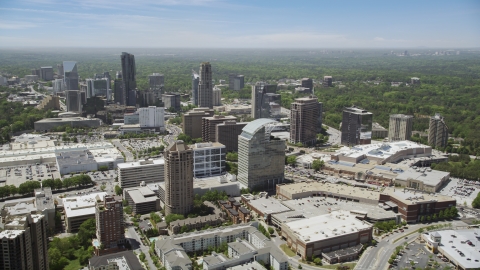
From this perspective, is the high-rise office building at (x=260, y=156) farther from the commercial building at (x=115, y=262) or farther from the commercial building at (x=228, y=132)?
the commercial building at (x=115, y=262)

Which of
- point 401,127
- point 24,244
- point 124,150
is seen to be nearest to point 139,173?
point 124,150

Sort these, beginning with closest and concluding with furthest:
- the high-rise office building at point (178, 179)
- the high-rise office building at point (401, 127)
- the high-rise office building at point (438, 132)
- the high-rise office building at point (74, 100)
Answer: the high-rise office building at point (178, 179) < the high-rise office building at point (438, 132) < the high-rise office building at point (401, 127) < the high-rise office building at point (74, 100)

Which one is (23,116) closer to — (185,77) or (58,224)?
(58,224)

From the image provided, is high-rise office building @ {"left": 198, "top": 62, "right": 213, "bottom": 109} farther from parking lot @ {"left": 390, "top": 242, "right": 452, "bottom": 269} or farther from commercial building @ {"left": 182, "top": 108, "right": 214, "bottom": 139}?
parking lot @ {"left": 390, "top": 242, "right": 452, "bottom": 269}

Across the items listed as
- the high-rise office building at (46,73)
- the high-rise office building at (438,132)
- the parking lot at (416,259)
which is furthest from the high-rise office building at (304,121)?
the high-rise office building at (46,73)

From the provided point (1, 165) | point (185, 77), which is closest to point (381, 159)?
point (1, 165)

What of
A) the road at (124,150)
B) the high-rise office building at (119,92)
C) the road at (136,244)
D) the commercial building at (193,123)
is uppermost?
the high-rise office building at (119,92)

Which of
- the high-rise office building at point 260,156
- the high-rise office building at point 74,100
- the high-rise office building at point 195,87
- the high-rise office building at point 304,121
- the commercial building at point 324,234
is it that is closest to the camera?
the commercial building at point 324,234

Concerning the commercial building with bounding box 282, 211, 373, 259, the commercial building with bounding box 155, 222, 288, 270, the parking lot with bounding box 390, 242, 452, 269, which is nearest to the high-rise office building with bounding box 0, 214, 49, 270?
the commercial building with bounding box 155, 222, 288, 270
